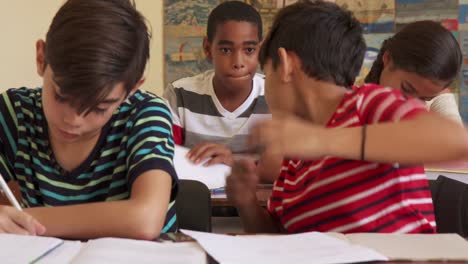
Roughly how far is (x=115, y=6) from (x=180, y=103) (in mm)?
1196

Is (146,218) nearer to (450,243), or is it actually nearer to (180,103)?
(450,243)

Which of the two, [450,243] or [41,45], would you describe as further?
[41,45]

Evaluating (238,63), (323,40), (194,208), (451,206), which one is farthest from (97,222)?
(238,63)

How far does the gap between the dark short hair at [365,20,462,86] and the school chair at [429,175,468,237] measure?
37cm

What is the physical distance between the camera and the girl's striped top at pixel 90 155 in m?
1.08

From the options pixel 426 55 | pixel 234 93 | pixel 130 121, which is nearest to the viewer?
pixel 130 121

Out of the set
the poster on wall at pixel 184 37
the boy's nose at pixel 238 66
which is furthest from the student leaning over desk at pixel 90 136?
the poster on wall at pixel 184 37

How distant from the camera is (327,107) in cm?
114

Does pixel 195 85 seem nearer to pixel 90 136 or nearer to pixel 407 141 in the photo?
pixel 90 136

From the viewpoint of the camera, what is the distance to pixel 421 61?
1577 mm

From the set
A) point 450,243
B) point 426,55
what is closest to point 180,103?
point 426,55

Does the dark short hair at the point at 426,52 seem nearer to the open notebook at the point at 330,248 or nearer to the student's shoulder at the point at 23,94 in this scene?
the open notebook at the point at 330,248

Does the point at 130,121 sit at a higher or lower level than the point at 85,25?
lower

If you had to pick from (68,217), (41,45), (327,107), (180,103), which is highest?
(41,45)
